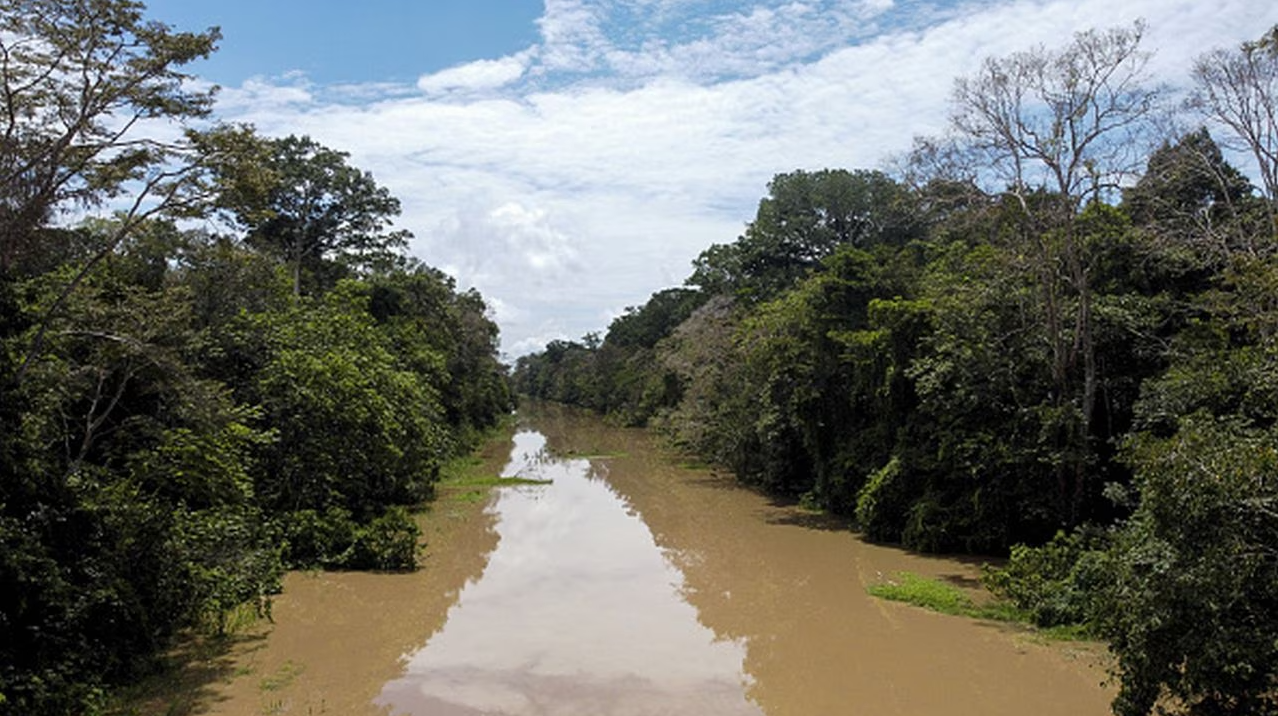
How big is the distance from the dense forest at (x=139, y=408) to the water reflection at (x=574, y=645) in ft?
8.61

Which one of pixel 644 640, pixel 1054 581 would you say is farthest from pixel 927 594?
pixel 644 640

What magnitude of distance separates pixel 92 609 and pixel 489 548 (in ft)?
34.2

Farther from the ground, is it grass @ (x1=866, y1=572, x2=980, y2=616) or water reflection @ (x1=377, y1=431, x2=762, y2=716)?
grass @ (x1=866, y1=572, x2=980, y2=616)

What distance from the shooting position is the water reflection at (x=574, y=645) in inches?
387

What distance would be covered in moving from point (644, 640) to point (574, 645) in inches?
39.5

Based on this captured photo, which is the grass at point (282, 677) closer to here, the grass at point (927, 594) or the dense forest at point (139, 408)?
the dense forest at point (139, 408)

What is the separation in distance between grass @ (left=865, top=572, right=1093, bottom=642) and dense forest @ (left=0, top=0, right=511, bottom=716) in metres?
8.63

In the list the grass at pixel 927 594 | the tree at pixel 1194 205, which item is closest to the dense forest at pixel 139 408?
the grass at pixel 927 594

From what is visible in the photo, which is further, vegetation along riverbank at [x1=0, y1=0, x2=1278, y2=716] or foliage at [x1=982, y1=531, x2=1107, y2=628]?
foliage at [x1=982, y1=531, x2=1107, y2=628]

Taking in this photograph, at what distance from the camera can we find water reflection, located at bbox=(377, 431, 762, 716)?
9.82m

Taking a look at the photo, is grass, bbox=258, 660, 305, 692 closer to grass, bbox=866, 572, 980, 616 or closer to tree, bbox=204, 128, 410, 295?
grass, bbox=866, 572, 980, 616

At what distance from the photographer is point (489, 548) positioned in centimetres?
1889

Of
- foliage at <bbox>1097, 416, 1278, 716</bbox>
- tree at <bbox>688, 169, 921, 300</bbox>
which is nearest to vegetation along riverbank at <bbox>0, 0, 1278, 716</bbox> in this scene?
foliage at <bbox>1097, 416, 1278, 716</bbox>

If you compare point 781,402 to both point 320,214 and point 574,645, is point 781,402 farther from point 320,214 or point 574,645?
point 320,214
